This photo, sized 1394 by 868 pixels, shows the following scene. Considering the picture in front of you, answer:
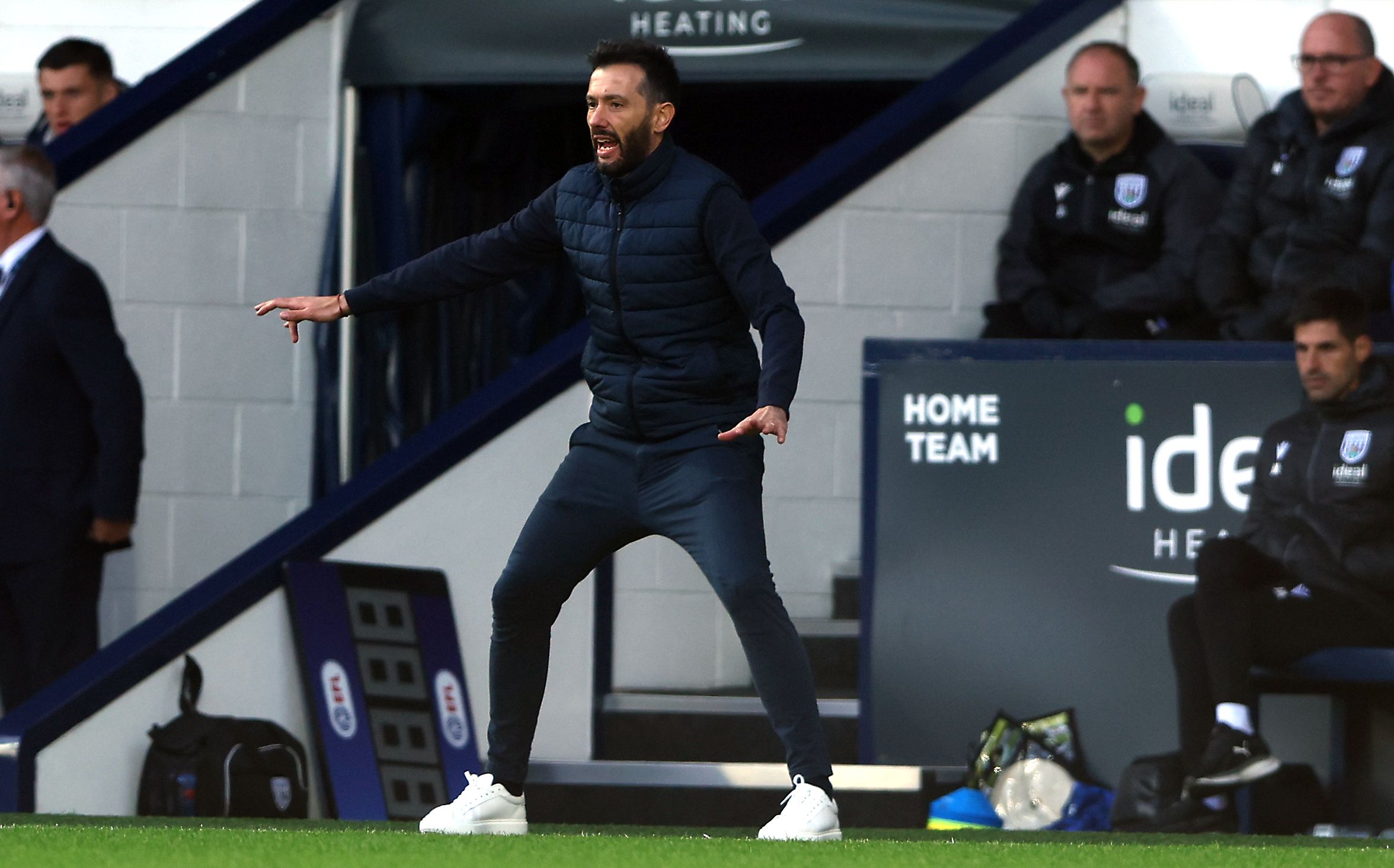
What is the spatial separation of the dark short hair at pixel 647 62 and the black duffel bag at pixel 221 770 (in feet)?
7.61

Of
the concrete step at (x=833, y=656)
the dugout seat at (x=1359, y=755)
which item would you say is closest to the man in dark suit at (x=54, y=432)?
the concrete step at (x=833, y=656)

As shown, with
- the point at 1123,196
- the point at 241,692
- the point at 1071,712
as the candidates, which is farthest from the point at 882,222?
the point at 241,692

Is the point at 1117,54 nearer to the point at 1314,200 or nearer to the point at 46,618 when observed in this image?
the point at 1314,200

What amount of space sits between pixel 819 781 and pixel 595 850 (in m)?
0.54

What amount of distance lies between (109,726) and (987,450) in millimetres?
2471

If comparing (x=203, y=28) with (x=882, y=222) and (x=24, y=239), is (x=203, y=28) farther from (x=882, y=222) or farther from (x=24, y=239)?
(x=882, y=222)

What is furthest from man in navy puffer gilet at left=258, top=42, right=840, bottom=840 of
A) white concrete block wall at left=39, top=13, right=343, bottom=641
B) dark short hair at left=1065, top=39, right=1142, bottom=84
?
white concrete block wall at left=39, top=13, right=343, bottom=641

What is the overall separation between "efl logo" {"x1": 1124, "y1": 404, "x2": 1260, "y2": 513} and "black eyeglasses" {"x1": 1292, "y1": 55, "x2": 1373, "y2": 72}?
1.20 m

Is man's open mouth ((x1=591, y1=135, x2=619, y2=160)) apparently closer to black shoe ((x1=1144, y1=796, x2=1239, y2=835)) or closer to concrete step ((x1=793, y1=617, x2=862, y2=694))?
black shoe ((x1=1144, y1=796, x2=1239, y2=835))

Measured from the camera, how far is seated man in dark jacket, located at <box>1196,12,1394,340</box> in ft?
21.2

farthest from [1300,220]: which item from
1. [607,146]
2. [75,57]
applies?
[75,57]

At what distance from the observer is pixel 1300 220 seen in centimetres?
661

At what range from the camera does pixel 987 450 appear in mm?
6145

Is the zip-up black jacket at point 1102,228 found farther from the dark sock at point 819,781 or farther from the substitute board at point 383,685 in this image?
the dark sock at point 819,781
